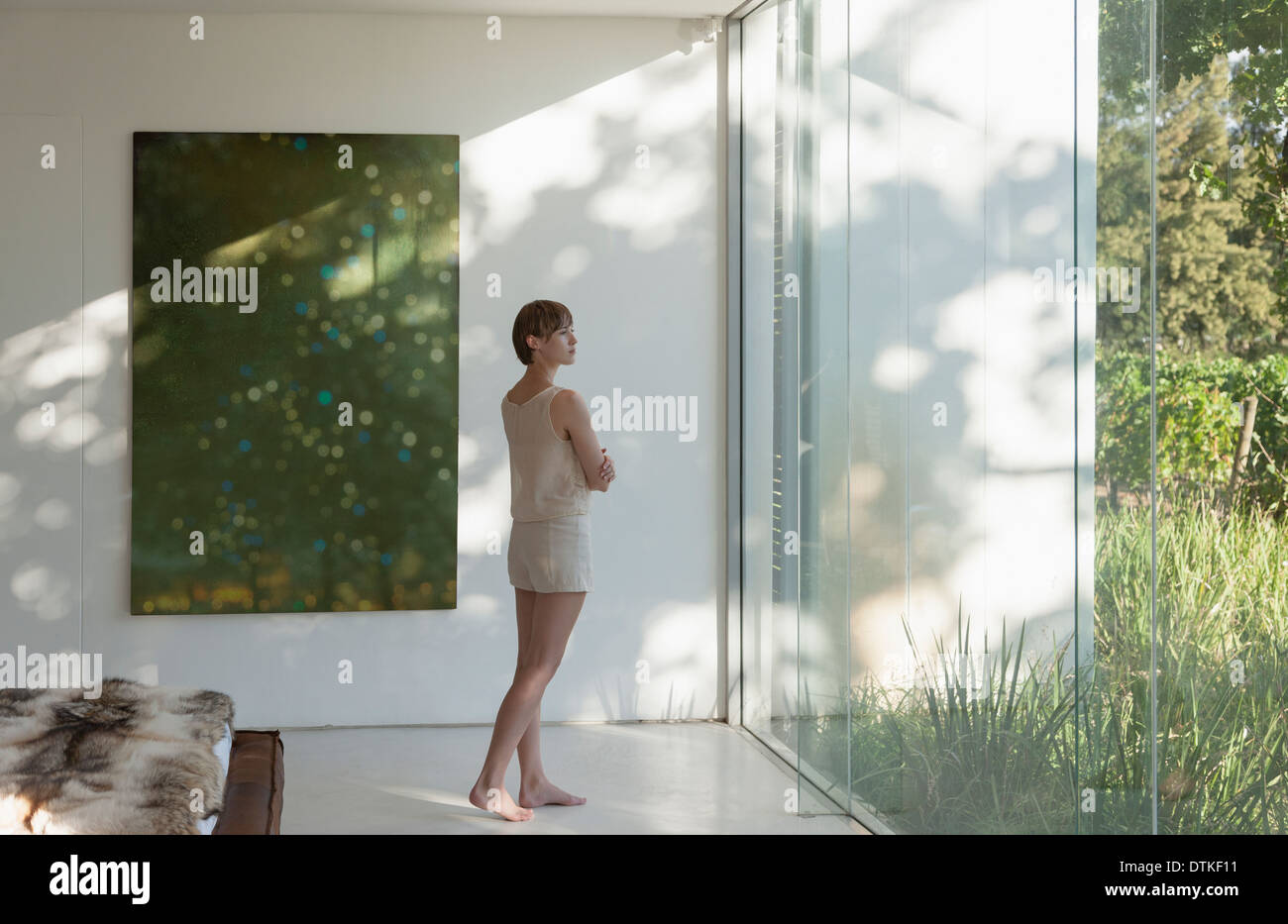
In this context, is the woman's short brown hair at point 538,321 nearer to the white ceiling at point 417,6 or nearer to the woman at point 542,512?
the woman at point 542,512

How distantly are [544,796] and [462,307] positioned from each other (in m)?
2.01

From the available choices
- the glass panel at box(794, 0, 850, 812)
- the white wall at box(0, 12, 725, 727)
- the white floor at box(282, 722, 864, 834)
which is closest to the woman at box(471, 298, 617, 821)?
the white floor at box(282, 722, 864, 834)

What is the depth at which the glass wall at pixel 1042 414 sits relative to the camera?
2.23m

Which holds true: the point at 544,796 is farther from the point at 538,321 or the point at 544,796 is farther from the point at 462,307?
the point at 462,307

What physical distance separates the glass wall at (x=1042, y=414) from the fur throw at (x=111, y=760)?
1.79 meters

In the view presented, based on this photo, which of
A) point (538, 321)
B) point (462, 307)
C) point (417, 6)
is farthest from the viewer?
point (462, 307)

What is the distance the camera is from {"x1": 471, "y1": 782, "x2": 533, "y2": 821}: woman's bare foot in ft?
11.8

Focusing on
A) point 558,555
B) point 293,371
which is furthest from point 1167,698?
point 293,371

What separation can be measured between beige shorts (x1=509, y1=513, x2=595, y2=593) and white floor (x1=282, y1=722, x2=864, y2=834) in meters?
0.71

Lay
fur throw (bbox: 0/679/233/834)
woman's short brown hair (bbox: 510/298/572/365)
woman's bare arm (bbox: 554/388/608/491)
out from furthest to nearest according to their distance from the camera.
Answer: woman's short brown hair (bbox: 510/298/572/365)
woman's bare arm (bbox: 554/388/608/491)
fur throw (bbox: 0/679/233/834)

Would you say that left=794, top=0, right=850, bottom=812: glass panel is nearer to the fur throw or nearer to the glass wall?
the glass wall

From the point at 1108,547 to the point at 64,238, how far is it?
13.0 ft

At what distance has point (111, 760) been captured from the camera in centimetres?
273
